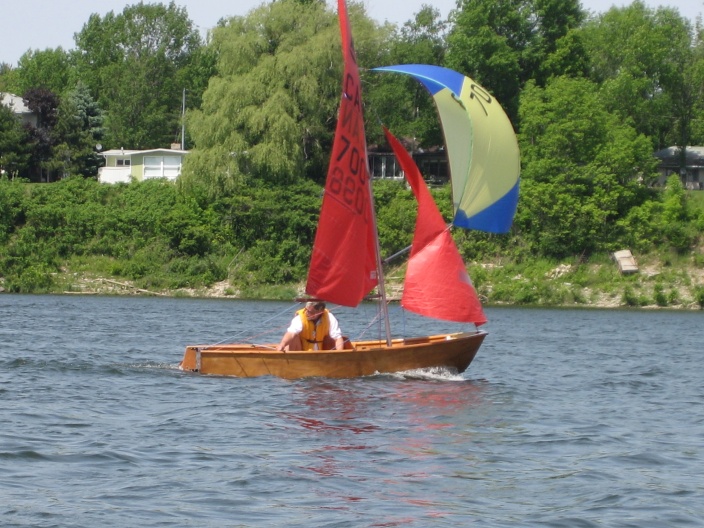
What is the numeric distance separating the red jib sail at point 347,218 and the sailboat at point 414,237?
16mm

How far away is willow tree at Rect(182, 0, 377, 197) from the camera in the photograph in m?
51.8

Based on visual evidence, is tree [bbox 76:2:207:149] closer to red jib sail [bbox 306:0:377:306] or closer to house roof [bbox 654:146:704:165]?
house roof [bbox 654:146:704:165]

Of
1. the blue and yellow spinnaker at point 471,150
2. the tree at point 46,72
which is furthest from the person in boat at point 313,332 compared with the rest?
the tree at point 46,72

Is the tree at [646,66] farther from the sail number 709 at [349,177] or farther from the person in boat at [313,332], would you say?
Answer: the person in boat at [313,332]

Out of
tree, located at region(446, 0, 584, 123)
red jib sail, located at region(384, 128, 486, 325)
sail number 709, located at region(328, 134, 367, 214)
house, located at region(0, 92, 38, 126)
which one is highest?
tree, located at region(446, 0, 584, 123)

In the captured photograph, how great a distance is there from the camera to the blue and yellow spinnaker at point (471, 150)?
20219 millimetres

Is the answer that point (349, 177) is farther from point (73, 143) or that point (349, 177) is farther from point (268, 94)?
point (73, 143)

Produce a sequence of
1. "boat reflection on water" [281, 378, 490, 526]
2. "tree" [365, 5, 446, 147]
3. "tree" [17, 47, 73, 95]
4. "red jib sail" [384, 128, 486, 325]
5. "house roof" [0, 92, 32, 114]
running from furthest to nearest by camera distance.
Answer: "tree" [17, 47, 73, 95] < "house roof" [0, 92, 32, 114] < "tree" [365, 5, 446, 147] < "red jib sail" [384, 128, 486, 325] < "boat reflection on water" [281, 378, 490, 526]

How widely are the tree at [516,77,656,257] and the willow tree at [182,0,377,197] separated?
849 cm

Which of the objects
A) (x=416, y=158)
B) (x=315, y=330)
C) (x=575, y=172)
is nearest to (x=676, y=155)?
(x=416, y=158)

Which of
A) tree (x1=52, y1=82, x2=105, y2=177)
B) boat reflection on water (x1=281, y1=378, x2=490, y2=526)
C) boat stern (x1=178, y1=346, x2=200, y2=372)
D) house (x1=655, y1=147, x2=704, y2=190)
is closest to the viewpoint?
boat reflection on water (x1=281, y1=378, x2=490, y2=526)

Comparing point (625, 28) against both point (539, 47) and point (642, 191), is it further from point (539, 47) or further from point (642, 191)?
point (642, 191)

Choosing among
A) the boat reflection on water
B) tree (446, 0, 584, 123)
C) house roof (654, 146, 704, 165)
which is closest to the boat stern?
the boat reflection on water

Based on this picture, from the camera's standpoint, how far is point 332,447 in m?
14.3
